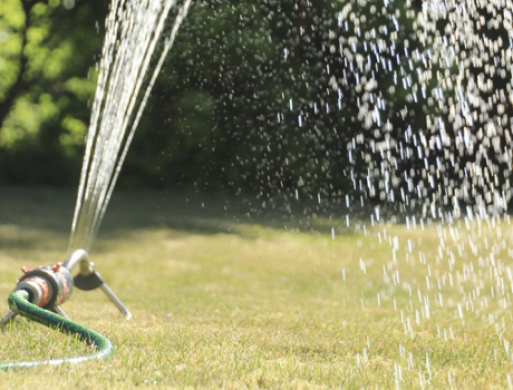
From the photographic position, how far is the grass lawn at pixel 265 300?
2602mm

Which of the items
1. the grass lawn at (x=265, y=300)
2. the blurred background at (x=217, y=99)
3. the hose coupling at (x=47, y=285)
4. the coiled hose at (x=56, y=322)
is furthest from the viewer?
the blurred background at (x=217, y=99)

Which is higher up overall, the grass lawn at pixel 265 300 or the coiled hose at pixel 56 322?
the coiled hose at pixel 56 322

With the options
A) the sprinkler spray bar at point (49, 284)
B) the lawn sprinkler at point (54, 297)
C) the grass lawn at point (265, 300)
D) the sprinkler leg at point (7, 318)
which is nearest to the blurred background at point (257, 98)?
the grass lawn at point (265, 300)

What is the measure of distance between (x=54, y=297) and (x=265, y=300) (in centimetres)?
217

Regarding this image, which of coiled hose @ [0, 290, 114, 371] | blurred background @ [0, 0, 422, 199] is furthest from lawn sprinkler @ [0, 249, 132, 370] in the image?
blurred background @ [0, 0, 422, 199]

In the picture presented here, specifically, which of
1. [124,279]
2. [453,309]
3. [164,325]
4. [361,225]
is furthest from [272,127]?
[164,325]

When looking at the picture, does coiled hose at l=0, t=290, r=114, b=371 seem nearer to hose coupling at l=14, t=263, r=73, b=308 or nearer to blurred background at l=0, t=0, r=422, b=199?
hose coupling at l=14, t=263, r=73, b=308

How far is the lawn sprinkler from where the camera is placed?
282 cm

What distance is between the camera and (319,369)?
2637 mm

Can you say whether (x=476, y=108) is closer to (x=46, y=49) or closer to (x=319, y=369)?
(x=46, y=49)

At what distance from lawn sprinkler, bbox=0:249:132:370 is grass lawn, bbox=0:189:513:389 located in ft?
0.22

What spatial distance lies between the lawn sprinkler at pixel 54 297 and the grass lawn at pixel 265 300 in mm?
67

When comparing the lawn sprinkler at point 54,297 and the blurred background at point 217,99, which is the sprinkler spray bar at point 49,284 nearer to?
the lawn sprinkler at point 54,297

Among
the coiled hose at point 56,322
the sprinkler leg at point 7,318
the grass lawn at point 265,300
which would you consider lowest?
the grass lawn at point 265,300
